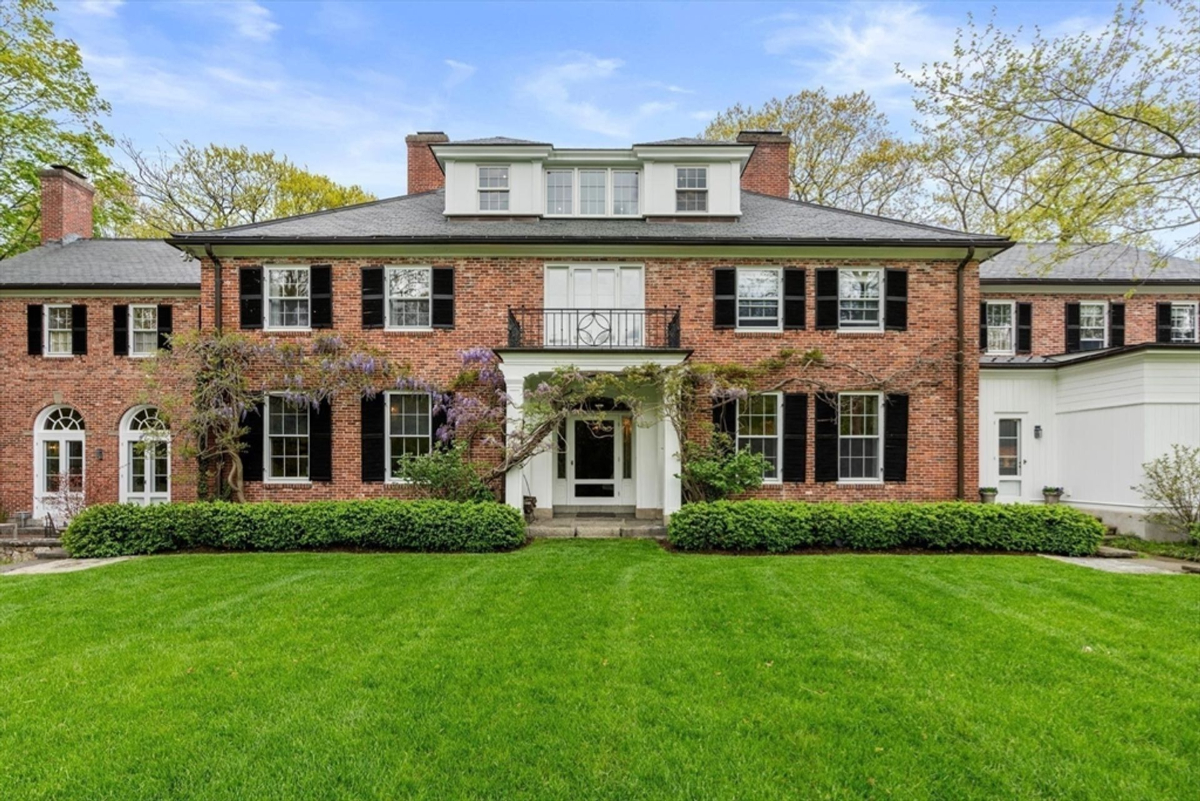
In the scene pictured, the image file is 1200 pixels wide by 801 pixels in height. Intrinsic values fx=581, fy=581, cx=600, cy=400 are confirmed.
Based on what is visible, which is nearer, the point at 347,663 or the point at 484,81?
the point at 347,663

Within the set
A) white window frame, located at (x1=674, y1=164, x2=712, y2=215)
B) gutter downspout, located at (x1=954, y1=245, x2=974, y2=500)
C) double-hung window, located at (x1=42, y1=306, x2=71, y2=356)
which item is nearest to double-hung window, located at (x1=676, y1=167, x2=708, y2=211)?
white window frame, located at (x1=674, y1=164, x2=712, y2=215)

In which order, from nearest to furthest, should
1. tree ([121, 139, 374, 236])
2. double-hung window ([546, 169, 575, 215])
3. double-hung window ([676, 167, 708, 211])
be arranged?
double-hung window ([676, 167, 708, 211]) < double-hung window ([546, 169, 575, 215]) < tree ([121, 139, 374, 236])

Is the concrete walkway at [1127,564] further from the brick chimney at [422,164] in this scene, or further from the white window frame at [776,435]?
the brick chimney at [422,164]

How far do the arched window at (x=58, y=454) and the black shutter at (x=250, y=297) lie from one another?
5.81 metres

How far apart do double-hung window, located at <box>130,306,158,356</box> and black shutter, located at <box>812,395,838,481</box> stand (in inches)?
601

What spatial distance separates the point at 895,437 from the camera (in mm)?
11820

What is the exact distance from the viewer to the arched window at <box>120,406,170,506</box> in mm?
13906

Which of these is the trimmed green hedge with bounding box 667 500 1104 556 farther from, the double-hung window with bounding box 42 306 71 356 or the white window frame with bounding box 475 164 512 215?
the double-hung window with bounding box 42 306 71 356

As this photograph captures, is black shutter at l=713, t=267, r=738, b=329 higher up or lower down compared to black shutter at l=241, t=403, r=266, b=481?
higher up

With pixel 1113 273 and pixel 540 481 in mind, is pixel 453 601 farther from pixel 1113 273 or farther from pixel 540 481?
pixel 1113 273

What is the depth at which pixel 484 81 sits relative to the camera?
1384cm

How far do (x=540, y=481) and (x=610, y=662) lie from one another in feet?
25.1

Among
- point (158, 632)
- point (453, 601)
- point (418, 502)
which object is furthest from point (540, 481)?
point (158, 632)

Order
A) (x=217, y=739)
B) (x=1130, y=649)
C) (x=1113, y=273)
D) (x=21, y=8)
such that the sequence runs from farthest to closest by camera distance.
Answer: (x=21, y=8)
(x=1113, y=273)
(x=1130, y=649)
(x=217, y=739)
